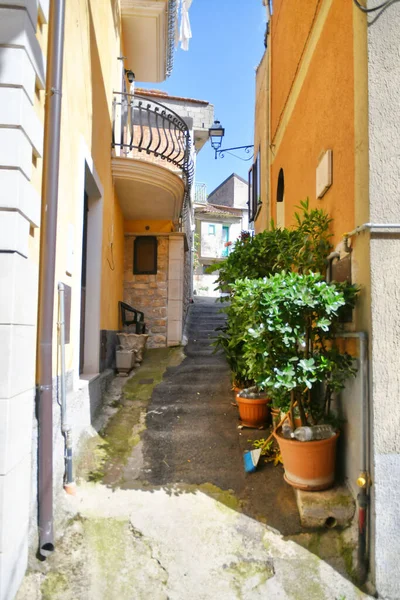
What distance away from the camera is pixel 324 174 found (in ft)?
11.8

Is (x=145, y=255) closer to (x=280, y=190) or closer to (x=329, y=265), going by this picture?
(x=280, y=190)

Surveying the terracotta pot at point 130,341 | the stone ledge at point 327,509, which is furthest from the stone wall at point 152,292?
the stone ledge at point 327,509

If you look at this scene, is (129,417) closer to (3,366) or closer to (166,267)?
(3,366)

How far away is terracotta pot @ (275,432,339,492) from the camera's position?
3.01 meters

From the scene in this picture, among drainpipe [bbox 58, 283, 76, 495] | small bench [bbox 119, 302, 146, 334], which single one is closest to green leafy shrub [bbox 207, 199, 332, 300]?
drainpipe [bbox 58, 283, 76, 495]

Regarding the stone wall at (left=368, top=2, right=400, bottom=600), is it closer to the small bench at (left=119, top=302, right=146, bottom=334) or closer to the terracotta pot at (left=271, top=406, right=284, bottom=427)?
the terracotta pot at (left=271, top=406, right=284, bottom=427)

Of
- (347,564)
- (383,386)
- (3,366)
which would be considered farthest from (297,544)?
(3,366)

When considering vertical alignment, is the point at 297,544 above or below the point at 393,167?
below

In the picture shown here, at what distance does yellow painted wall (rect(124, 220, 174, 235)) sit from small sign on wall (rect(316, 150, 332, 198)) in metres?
4.60

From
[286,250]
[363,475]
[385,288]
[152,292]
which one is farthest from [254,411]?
[152,292]

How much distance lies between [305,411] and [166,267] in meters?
5.05

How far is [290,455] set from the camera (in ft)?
10.2

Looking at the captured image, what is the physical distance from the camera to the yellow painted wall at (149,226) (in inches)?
317

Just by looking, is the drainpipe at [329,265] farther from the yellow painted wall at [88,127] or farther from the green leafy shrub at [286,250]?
the yellow painted wall at [88,127]
